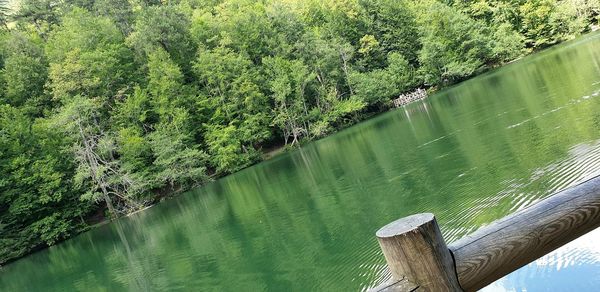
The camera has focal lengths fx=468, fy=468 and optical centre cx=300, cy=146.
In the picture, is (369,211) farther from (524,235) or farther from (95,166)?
(95,166)

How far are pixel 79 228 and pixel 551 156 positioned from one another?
28.4 metres

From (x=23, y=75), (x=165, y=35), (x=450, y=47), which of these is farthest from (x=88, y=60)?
(x=450, y=47)

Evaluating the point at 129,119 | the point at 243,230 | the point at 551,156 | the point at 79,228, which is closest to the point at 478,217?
the point at 551,156

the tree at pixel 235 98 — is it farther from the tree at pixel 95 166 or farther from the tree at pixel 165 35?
the tree at pixel 95 166

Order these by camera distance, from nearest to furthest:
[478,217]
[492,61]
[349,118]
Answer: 1. [478,217]
2. [349,118]
3. [492,61]

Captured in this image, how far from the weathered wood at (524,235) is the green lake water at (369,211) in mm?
3987

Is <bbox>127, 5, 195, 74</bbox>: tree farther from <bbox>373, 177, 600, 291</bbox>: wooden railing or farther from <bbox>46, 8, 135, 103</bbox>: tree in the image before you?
<bbox>373, 177, 600, 291</bbox>: wooden railing

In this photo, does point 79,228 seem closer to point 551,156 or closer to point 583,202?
point 551,156

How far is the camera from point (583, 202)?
1.55 metres

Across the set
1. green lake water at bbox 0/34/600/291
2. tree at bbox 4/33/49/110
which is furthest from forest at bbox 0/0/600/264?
green lake water at bbox 0/34/600/291

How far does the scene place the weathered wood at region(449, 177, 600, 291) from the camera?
1.48 meters

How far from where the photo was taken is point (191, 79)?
44.0 meters

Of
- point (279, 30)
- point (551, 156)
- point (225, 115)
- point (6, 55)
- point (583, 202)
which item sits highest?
point (6, 55)

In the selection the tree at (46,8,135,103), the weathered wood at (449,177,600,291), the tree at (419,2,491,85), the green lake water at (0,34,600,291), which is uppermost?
the tree at (46,8,135,103)
